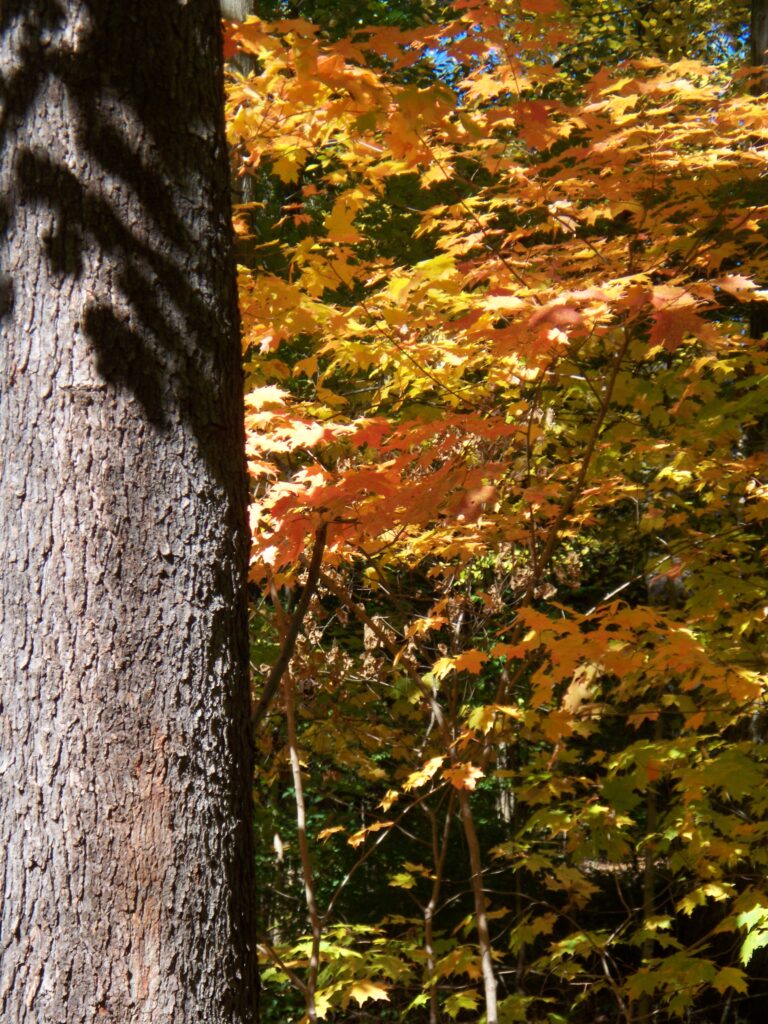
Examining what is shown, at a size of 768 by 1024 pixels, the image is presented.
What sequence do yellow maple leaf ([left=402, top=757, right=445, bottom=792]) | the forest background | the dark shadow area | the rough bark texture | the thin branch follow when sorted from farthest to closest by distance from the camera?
yellow maple leaf ([left=402, top=757, right=445, bottom=792]) → the forest background → the thin branch → the dark shadow area → the rough bark texture

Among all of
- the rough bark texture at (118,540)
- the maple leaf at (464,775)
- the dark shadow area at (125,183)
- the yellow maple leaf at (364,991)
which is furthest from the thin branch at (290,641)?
the yellow maple leaf at (364,991)

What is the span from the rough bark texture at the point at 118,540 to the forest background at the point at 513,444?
0.84 m

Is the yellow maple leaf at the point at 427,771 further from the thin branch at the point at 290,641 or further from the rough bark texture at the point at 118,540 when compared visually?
the rough bark texture at the point at 118,540

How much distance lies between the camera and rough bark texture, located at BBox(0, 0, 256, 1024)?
1473mm

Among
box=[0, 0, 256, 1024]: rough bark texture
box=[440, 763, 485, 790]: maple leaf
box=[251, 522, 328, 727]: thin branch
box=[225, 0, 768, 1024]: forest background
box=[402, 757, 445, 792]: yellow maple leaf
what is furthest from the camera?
box=[402, 757, 445, 792]: yellow maple leaf

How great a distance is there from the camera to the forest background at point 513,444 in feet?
10.1

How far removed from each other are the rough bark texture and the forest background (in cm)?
84

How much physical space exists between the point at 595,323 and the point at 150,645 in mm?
1928

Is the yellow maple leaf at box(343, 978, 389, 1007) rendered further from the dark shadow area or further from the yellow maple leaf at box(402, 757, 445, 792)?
the dark shadow area

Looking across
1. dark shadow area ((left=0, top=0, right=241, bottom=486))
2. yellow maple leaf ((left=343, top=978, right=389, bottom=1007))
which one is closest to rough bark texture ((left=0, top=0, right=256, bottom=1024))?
dark shadow area ((left=0, top=0, right=241, bottom=486))

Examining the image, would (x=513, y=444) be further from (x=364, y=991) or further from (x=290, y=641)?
(x=364, y=991)

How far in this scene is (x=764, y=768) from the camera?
12.1ft

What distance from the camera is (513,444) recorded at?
442 centimetres

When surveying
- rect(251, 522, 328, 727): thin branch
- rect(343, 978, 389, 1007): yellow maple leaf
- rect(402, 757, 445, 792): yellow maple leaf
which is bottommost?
rect(343, 978, 389, 1007): yellow maple leaf
